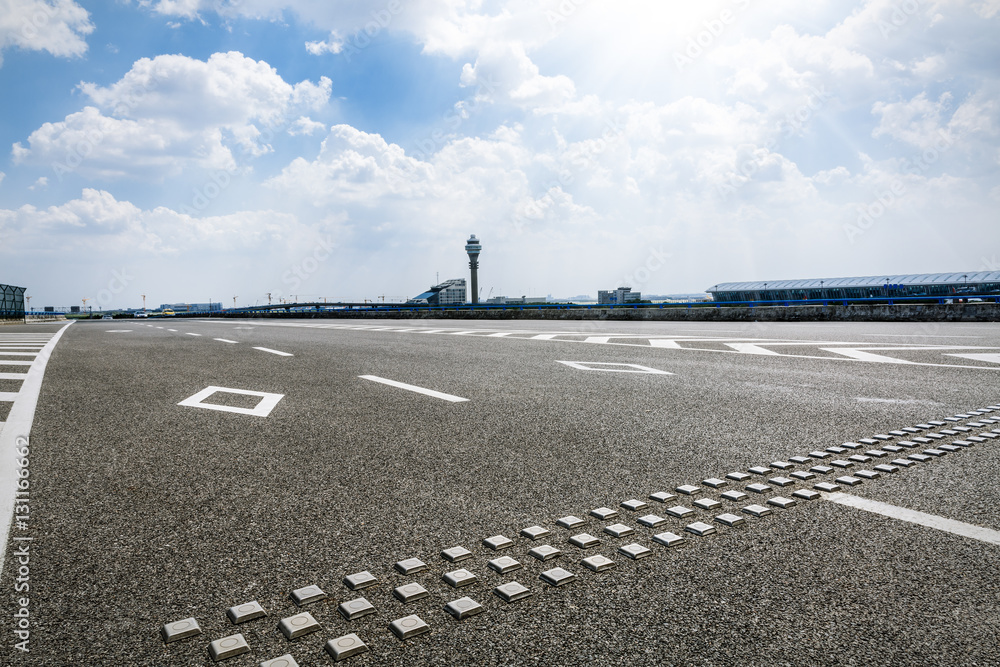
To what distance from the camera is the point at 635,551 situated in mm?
2486

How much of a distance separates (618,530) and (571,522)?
0.23m

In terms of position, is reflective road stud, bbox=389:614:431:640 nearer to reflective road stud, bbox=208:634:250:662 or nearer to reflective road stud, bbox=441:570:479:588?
reflective road stud, bbox=441:570:479:588

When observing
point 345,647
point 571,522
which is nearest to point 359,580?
point 345,647

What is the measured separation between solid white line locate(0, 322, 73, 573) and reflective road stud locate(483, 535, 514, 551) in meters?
1.93

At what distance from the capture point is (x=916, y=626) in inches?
75.3

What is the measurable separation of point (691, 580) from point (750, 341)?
1201 centimetres

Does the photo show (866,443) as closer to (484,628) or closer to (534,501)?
(534,501)

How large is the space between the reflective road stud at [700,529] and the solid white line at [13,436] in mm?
2852

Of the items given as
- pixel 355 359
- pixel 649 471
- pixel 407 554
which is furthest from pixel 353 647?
pixel 355 359

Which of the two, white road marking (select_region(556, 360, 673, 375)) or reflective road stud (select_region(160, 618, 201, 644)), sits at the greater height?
white road marking (select_region(556, 360, 673, 375))

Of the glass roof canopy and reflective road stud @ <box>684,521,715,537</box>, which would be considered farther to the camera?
the glass roof canopy

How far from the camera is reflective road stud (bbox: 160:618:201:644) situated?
6.24 ft

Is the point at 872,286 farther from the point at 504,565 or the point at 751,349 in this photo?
the point at 504,565

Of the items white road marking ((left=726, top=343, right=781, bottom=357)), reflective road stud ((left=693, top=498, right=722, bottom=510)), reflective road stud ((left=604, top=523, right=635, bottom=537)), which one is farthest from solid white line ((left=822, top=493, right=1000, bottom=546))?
white road marking ((left=726, top=343, right=781, bottom=357))
